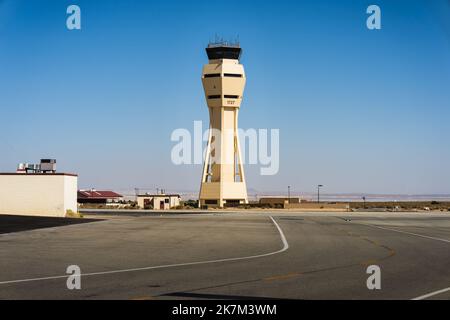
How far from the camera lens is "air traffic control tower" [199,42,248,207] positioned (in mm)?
111562

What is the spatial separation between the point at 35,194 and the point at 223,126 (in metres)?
65.6

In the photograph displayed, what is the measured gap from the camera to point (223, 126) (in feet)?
371

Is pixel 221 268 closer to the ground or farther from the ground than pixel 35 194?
closer to the ground

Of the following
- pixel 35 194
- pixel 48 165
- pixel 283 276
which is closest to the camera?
pixel 283 276

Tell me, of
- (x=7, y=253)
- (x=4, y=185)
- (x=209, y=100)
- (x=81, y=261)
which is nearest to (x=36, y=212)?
(x=4, y=185)

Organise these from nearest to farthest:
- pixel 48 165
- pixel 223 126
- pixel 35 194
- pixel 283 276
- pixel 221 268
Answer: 1. pixel 283 276
2. pixel 221 268
3. pixel 35 194
4. pixel 48 165
5. pixel 223 126

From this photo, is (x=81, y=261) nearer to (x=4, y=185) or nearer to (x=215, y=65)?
(x=4, y=185)

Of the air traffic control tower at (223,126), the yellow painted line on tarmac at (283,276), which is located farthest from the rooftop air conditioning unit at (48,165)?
the air traffic control tower at (223,126)

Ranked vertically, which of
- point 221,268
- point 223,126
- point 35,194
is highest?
point 223,126

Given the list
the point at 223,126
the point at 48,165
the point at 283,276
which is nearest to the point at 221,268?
the point at 283,276

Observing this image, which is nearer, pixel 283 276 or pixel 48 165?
pixel 283 276

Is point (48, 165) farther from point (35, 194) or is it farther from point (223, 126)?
point (223, 126)

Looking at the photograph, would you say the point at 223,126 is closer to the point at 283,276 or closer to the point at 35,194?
the point at 35,194
